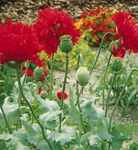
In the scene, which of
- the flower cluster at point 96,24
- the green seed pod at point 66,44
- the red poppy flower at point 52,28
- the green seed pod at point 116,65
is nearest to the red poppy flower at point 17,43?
the green seed pod at point 66,44

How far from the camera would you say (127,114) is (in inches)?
255

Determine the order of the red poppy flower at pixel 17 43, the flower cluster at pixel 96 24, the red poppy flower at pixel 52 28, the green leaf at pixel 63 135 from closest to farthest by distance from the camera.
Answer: the red poppy flower at pixel 17 43
the green leaf at pixel 63 135
the red poppy flower at pixel 52 28
the flower cluster at pixel 96 24

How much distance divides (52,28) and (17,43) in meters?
0.49

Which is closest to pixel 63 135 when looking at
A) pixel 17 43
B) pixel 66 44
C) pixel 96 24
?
pixel 66 44

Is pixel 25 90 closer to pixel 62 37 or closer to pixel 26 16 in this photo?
pixel 62 37

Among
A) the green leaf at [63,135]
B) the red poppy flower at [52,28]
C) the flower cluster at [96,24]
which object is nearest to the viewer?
the green leaf at [63,135]

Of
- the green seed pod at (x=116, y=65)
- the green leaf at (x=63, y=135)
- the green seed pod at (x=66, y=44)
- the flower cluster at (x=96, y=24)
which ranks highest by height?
the green seed pod at (x=66, y=44)

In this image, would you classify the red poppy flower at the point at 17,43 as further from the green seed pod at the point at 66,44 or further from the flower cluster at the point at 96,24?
the flower cluster at the point at 96,24

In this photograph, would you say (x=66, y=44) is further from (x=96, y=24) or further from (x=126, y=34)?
(x=96, y=24)

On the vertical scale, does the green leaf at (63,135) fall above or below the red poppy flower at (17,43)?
below

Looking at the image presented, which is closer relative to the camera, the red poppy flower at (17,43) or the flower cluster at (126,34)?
the red poppy flower at (17,43)

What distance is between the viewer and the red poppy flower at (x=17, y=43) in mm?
2881

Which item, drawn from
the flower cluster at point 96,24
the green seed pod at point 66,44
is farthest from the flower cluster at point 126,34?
the flower cluster at point 96,24

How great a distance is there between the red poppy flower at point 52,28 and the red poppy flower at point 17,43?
0.26m
